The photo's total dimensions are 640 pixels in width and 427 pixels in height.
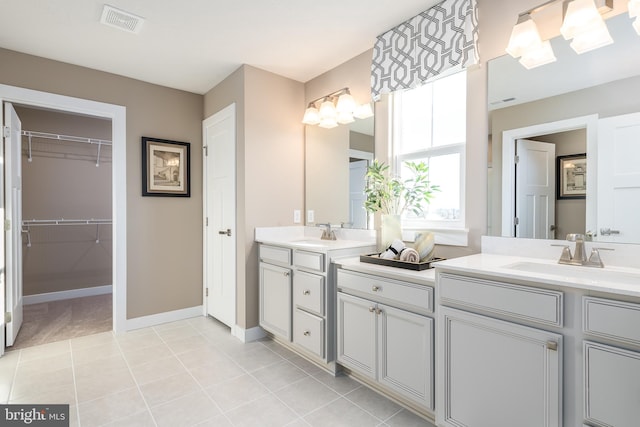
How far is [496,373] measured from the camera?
1391mm

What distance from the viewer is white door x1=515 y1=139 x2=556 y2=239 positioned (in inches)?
67.9

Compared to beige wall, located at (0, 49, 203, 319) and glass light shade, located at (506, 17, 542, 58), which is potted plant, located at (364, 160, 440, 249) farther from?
beige wall, located at (0, 49, 203, 319)

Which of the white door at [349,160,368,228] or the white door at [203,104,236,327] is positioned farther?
the white door at [203,104,236,327]

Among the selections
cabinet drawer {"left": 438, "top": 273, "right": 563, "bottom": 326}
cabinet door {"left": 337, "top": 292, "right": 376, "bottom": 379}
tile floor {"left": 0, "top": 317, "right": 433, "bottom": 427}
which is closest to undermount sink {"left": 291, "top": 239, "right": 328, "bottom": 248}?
cabinet door {"left": 337, "top": 292, "right": 376, "bottom": 379}

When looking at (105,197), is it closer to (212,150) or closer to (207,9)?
(212,150)

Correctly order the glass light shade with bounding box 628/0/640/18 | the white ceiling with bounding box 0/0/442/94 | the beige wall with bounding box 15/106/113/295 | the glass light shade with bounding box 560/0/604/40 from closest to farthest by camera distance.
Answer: the glass light shade with bounding box 628/0/640/18, the glass light shade with bounding box 560/0/604/40, the white ceiling with bounding box 0/0/442/94, the beige wall with bounding box 15/106/113/295

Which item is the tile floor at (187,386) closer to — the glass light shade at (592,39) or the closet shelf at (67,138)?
the glass light shade at (592,39)

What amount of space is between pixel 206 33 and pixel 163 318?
8.86ft

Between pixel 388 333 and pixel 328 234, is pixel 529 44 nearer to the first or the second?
pixel 388 333

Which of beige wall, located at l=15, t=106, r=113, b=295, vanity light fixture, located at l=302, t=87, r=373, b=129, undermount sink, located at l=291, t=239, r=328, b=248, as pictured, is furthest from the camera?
beige wall, located at l=15, t=106, r=113, b=295

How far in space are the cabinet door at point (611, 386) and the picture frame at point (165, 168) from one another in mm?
3462

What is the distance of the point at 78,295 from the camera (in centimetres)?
434

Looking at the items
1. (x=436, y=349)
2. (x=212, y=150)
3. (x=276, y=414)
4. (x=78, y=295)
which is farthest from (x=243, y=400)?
(x=78, y=295)

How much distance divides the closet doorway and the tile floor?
46.2 inches
